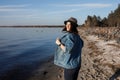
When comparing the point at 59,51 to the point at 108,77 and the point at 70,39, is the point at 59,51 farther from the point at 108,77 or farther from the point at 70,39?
Answer: the point at 108,77

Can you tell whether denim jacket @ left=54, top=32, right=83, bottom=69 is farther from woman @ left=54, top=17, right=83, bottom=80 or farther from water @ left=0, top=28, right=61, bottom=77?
water @ left=0, top=28, right=61, bottom=77

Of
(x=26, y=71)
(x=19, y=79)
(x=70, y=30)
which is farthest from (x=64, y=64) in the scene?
(x=26, y=71)

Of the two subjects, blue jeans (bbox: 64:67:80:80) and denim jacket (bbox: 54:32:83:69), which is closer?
denim jacket (bbox: 54:32:83:69)

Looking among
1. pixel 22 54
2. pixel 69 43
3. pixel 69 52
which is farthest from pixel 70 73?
pixel 22 54

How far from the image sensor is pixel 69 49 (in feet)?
17.3

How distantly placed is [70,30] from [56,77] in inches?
313

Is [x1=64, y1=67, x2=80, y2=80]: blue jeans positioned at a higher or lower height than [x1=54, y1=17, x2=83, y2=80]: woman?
lower

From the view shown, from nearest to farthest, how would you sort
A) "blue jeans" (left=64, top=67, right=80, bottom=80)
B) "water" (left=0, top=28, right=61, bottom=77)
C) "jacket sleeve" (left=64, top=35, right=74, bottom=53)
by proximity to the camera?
"jacket sleeve" (left=64, top=35, right=74, bottom=53) → "blue jeans" (left=64, top=67, right=80, bottom=80) → "water" (left=0, top=28, right=61, bottom=77)

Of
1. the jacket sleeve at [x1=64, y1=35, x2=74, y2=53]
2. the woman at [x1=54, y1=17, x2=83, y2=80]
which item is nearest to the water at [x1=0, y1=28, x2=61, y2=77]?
the woman at [x1=54, y1=17, x2=83, y2=80]

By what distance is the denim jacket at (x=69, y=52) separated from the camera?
529cm

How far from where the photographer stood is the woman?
529cm

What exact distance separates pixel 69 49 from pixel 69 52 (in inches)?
2.9

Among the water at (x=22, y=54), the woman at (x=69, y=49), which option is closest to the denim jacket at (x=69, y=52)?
the woman at (x=69, y=49)

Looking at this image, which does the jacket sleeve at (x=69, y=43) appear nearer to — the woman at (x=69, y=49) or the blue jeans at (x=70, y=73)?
the woman at (x=69, y=49)
